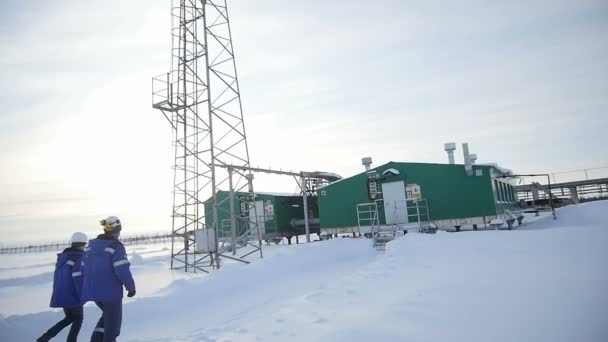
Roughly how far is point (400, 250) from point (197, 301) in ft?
19.1

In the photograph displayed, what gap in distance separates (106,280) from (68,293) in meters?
1.28

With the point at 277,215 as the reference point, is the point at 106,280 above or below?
below

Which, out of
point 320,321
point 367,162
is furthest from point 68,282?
point 367,162

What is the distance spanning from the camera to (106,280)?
Answer: 4730mm

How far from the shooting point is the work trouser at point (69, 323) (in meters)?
5.41

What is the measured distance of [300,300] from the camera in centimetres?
705

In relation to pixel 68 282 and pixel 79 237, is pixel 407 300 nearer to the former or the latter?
pixel 68 282

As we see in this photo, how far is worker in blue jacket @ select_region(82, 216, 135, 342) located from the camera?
469 cm

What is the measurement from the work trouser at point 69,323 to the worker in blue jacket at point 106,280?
2.93 feet

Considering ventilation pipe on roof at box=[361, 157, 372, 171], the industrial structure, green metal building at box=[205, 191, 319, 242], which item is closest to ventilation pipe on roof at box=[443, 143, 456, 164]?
the industrial structure

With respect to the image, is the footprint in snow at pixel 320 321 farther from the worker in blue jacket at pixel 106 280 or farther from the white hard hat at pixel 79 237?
the white hard hat at pixel 79 237

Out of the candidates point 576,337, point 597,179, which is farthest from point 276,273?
point 597,179

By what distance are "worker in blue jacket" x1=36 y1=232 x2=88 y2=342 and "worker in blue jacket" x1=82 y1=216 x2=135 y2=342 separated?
0.89m

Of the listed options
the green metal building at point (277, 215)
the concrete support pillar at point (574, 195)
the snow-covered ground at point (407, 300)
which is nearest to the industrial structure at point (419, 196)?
the snow-covered ground at point (407, 300)
